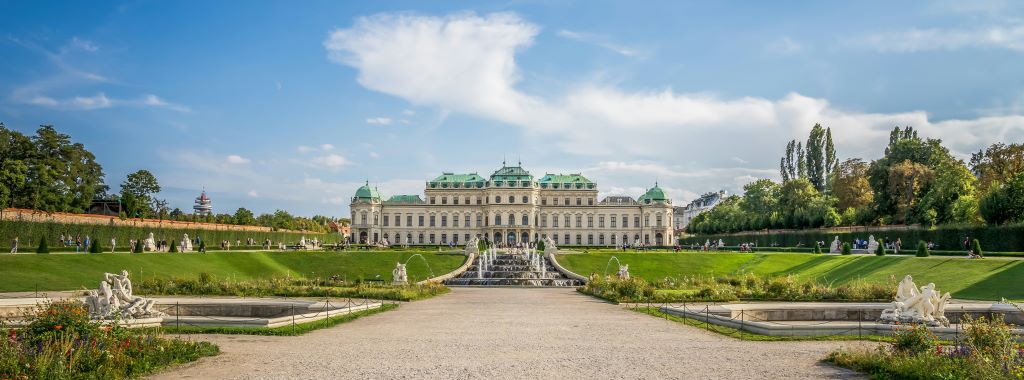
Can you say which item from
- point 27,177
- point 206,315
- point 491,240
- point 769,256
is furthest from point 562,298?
point 491,240

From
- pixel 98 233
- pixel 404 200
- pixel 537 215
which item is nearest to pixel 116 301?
pixel 98 233

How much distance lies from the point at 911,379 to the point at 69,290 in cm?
2936

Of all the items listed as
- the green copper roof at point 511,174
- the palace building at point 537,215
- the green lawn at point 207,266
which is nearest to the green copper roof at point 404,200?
the palace building at point 537,215

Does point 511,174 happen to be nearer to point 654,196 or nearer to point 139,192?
point 654,196

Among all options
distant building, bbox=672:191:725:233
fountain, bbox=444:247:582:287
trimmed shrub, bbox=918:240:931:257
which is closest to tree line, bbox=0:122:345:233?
fountain, bbox=444:247:582:287

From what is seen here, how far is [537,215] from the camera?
103 metres

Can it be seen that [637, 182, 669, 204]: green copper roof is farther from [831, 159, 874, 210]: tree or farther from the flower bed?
the flower bed

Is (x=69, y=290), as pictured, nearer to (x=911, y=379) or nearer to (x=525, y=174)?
(x=911, y=379)

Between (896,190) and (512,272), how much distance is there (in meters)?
34.9

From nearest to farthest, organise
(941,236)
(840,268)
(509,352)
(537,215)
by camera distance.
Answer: (509,352), (840,268), (941,236), (537,215)

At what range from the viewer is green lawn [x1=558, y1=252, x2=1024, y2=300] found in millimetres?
29297

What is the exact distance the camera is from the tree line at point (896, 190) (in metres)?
48.8

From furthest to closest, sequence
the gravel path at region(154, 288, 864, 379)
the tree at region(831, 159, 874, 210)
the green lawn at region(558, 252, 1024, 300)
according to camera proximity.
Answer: the tree at region(831, 159, 874, 210) → the green lawn at region(558, 252, 1024, 300) → the gravel path at region(154, 288, 864, 379)

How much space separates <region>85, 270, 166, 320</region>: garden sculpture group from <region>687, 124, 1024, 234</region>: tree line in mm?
45390
